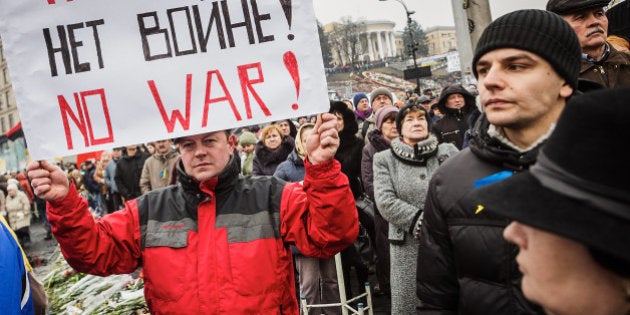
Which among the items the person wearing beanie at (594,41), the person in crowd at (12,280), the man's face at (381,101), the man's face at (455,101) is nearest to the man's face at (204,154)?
the person in crowd at (12,280)

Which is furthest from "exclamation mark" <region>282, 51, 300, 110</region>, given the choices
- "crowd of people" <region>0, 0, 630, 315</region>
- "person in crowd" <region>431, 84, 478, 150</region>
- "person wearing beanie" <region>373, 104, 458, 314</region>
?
"person in crowd" <region>431, 84, 478, 150</region>

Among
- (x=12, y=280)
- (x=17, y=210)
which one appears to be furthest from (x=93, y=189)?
(x=12, y=280)

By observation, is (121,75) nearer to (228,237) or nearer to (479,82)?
(228,237)

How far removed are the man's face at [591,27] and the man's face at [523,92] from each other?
3.61 feet

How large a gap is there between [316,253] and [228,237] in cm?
39

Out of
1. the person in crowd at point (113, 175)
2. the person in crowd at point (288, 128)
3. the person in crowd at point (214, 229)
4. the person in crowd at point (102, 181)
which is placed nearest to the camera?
the person in crowd at point (214, 229)

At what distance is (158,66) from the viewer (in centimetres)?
214

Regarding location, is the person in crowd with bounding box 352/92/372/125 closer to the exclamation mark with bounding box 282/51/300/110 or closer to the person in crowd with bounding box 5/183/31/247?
the exclamation mark with bounding box 282/51/300/110

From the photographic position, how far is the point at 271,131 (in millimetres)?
6016

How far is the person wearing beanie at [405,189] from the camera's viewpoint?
3.61 metres

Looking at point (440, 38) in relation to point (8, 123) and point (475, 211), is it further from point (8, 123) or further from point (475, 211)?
point (475, 211)

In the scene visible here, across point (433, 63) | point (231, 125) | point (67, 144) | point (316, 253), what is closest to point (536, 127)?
point (316, 253)

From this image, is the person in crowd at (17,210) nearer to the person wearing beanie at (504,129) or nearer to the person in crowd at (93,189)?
the person in crowd at (93,189)

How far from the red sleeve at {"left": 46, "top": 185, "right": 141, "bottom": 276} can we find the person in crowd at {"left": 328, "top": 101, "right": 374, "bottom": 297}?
9.70 feet
